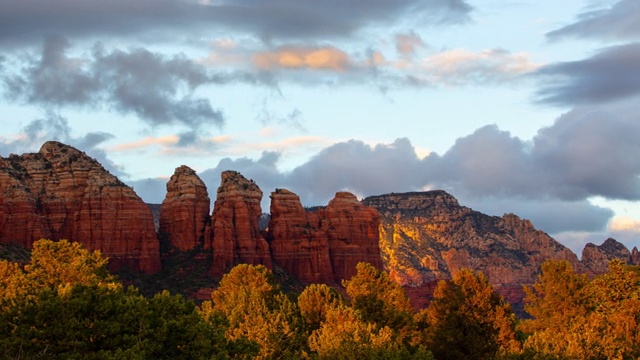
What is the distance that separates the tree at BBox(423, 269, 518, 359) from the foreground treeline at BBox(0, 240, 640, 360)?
0.42 ft

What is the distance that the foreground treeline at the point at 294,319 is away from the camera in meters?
68.1

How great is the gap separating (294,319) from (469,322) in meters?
22.5

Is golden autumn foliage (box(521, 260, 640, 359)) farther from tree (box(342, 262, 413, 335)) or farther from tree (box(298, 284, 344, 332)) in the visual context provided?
tree (box(298, 284, 344, 332))

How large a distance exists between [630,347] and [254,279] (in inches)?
2055

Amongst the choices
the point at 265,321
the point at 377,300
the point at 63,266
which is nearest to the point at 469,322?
the point at 377,300

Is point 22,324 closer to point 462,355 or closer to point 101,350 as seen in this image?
point 101,350

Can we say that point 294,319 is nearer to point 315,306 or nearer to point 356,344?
point 315,306

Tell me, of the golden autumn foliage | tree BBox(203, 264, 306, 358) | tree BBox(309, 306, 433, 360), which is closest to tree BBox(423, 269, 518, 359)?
the golden autumn foliage

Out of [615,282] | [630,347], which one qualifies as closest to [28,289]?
[630,347]

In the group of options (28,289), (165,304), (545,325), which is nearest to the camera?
(165,304)

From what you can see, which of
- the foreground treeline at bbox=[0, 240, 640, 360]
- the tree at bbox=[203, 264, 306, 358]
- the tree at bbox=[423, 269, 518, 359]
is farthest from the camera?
the tree at bbox=[423, 269, 518, 359]

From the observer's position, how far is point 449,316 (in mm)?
109312

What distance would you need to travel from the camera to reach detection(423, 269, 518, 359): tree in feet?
350

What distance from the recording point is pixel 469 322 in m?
108
